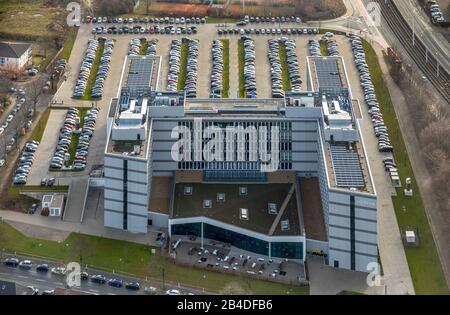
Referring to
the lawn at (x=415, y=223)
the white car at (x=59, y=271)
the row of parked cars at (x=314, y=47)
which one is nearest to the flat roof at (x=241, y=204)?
the lawn at (x=415, y=223)

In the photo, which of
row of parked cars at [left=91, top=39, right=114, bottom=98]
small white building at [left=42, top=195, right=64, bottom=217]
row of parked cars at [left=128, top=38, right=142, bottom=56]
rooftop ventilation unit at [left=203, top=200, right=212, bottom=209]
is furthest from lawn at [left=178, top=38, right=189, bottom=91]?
small white building at [left=42, top=195, right=64, bottom=217]

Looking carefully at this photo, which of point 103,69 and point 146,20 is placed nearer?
point 103,69

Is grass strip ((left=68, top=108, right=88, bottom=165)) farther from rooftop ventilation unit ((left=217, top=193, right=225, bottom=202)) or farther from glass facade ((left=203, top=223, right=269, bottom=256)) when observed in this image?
glass facade ((left=203, top=223, right=269, bottom=256))

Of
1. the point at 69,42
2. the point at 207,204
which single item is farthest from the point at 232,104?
the point at 69,42

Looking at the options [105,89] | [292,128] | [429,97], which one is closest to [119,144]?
[292,128]

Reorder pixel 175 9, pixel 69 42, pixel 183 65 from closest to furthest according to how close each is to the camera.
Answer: pixel 183 65, pixel 69 42, pixel 175 9

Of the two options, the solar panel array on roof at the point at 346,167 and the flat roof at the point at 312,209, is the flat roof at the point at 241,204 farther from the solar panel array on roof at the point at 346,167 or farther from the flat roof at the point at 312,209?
the solar panel array on roof at the point at 346,167

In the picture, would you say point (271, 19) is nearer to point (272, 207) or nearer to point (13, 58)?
point (13, 58)
